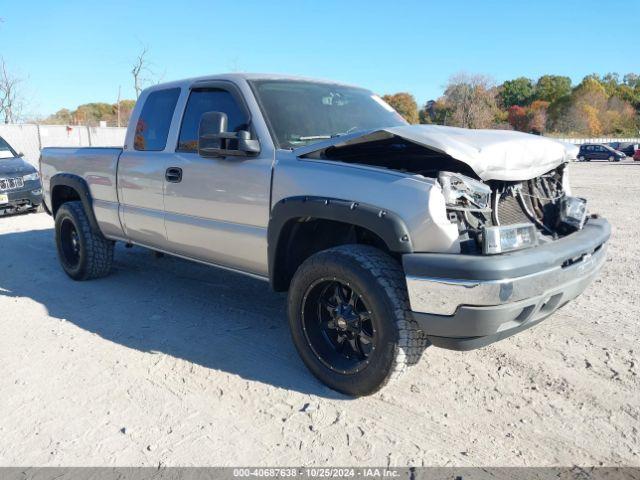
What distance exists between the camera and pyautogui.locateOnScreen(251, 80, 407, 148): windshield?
→ 3.77m

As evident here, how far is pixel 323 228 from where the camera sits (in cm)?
364

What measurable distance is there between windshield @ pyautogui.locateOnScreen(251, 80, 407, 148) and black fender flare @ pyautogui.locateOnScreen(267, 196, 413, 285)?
0.55m

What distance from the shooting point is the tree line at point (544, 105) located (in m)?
50.3

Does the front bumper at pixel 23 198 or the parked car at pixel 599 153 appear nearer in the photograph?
the front bumper at pixel 23 198

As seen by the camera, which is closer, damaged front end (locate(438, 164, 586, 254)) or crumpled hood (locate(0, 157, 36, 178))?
damaged front end (locate(438, 164, 586, 254))

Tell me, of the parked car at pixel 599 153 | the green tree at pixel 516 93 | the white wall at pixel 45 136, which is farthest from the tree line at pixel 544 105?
the white wall at pixel 45 136

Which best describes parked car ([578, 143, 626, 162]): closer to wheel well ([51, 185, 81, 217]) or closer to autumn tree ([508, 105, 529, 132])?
autumn tree ([508, 105, 529, 132])

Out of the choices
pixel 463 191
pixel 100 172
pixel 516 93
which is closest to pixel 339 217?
pixel 463 191

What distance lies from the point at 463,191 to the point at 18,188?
10226 mm

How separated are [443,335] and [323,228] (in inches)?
47.5

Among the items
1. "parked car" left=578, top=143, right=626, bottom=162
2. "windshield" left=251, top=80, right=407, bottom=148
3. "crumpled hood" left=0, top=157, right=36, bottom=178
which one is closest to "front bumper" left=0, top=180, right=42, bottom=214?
"crumpled hood" left=0, top=157, right=36, bottom=178

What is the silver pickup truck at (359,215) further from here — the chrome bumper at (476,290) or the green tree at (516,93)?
the green tree at (516,93)

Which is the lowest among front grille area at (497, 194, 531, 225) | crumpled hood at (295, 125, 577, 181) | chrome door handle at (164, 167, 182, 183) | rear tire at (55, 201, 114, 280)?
rear tire at (55, 201, 114, 280)

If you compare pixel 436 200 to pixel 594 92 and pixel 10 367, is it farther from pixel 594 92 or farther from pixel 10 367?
pixel 594 92
